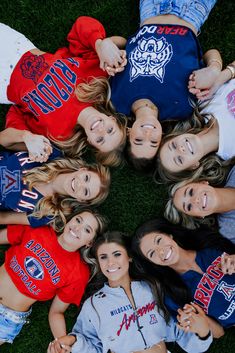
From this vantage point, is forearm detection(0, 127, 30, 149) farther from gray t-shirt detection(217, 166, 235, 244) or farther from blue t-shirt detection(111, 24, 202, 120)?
gray t-shirt detection(217, 166, 235, 244)

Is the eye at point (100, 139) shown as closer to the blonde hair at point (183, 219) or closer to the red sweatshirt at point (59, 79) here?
the red sweatshirt at point (59, 79)

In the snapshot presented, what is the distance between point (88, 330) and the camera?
3.45 m

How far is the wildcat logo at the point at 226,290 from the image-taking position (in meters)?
3.22

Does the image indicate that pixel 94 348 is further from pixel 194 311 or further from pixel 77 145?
pixel 77 145

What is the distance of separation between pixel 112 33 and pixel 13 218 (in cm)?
179

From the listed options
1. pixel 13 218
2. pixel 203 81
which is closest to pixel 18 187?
pixel 13 218

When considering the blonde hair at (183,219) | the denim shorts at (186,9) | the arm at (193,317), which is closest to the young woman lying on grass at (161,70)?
the denim shorts at (186,9)

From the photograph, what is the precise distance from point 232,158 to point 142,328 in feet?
5.03

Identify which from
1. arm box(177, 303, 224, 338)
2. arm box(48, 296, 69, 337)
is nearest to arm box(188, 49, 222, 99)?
arm box(177, 303, 224, 338)

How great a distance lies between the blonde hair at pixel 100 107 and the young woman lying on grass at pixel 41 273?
0.50 meters

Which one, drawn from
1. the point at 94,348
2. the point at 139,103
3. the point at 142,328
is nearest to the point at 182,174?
the point at 139,103

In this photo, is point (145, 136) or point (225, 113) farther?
point (225, 113)

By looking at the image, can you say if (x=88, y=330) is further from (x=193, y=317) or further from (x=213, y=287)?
(x=213, y=287)

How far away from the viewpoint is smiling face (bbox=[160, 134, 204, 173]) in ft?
9.78
